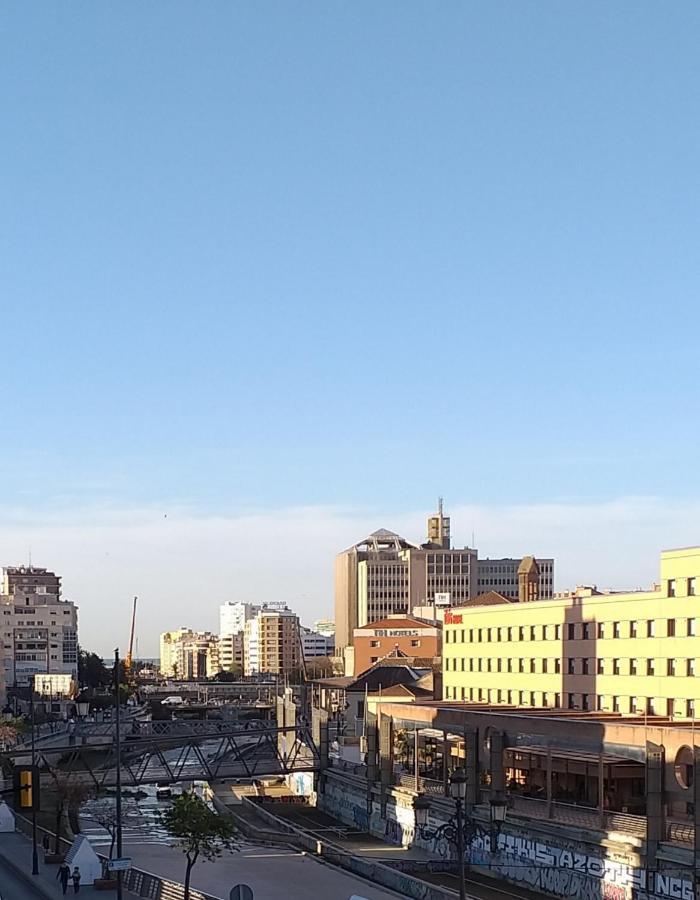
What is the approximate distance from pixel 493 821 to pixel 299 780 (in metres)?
46.0

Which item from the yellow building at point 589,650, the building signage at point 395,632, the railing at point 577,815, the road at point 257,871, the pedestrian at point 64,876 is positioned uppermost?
the yellow building at point 589,650

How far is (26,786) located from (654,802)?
3525cm

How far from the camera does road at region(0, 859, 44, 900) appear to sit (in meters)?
60.8

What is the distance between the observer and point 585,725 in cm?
7294

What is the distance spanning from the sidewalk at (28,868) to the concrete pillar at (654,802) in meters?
24.8

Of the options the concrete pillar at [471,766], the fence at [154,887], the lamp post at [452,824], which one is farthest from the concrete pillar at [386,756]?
the fence at [154,887]

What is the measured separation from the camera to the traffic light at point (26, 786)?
40781 millimetres

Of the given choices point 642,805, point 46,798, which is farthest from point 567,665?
point 46,798

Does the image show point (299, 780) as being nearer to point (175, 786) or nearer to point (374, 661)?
point (175, 786)

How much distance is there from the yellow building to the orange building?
232ft

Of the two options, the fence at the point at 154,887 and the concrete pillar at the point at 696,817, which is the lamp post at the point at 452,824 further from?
the fence at the point at 154,887

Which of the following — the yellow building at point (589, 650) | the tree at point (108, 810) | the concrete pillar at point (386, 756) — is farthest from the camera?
the tree at point (108, 810)

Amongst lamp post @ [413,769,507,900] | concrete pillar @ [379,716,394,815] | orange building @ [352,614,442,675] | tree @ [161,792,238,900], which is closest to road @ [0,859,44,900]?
tree @ [161,792,238,900]

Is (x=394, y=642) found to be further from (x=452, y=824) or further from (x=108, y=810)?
(x=452, y=824)
